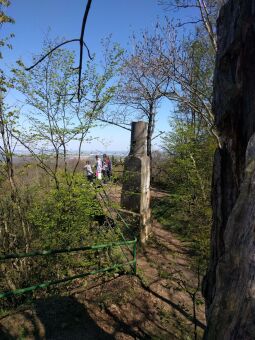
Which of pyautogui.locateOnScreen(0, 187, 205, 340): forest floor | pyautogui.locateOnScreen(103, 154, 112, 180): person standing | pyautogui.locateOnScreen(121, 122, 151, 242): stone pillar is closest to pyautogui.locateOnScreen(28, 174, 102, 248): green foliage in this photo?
pyautogui.locateOnScreen(0, 187, 205, 340): forest floor

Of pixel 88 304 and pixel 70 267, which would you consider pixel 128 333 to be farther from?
pixel 70 267

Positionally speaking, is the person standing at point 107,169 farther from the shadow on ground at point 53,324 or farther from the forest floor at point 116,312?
the shadow on ground at point 53,324

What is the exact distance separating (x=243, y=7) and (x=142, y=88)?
15420mm

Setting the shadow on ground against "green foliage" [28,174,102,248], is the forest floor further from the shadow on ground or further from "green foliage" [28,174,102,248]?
"green foliage" [28,174,102,248]

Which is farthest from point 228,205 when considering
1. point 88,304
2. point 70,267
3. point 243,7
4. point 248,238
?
point 70,267

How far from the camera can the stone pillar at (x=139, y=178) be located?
8.78 metres

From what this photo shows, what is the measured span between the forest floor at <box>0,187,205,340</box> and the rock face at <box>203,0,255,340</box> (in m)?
2.18

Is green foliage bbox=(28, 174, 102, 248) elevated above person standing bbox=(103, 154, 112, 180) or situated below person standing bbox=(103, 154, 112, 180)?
below

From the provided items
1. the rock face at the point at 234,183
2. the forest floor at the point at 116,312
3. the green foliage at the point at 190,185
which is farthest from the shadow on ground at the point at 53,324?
the green foliage at the point at 190,185

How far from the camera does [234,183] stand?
2.40 meters

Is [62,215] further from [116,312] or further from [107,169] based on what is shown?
[107,169]

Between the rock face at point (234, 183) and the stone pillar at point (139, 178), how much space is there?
614cm

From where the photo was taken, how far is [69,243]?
574 cm

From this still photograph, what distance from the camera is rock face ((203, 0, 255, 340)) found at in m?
1.41
